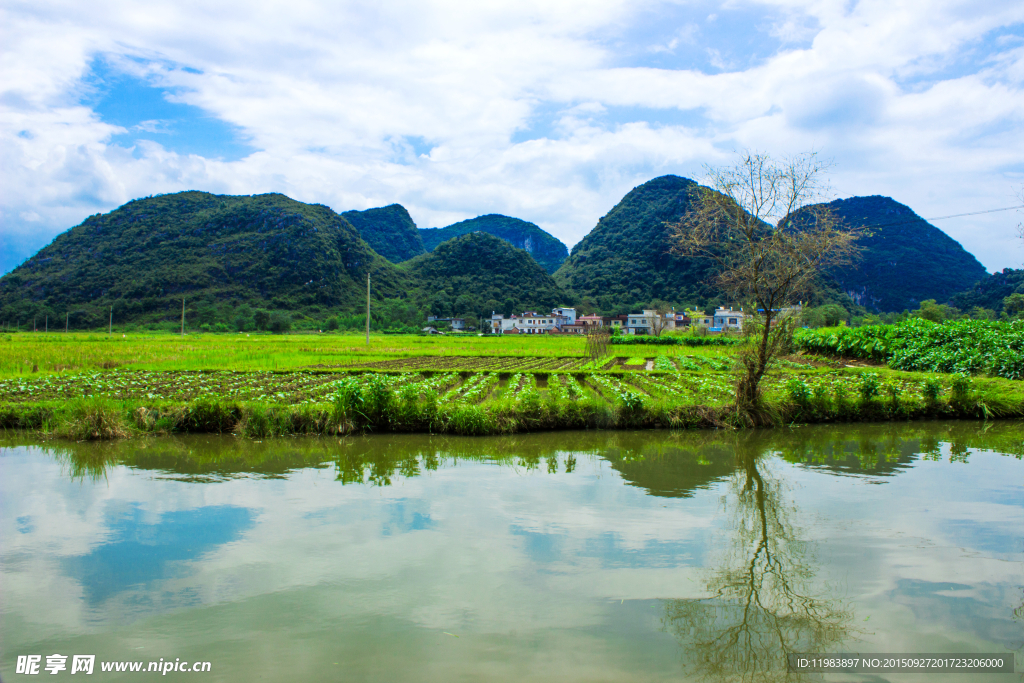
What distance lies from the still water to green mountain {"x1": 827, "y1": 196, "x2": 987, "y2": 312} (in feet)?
215

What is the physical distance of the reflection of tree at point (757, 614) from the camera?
330 cm

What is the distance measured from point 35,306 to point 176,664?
2982 inches

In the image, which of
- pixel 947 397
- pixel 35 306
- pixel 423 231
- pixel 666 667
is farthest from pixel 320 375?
pixel 423 231

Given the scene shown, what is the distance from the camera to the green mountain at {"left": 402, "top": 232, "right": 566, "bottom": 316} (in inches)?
3199

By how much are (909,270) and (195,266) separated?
8852 centimetres

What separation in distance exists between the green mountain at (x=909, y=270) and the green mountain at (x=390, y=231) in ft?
304

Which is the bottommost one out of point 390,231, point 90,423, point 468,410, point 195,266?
point 90,423

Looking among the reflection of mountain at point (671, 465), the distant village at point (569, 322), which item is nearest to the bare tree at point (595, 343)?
the reflection of mountain at point (671, 465)

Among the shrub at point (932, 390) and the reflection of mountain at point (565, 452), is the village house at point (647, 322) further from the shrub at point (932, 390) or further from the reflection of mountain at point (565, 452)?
the reflection of mountain at point (565, 452)

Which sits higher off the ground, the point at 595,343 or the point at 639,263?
the point at 639,263

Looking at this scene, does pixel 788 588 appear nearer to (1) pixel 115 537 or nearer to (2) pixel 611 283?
(1) pixel 115 537

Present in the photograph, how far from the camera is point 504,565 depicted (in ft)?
14.7

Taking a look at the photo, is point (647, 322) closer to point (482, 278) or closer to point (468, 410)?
point (482, 278)

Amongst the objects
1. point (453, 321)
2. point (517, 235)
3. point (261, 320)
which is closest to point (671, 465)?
point (261, 320)
